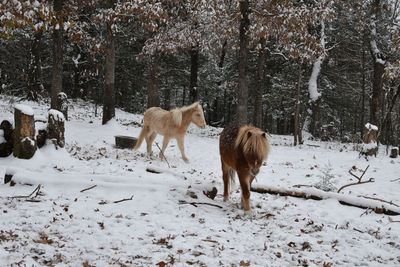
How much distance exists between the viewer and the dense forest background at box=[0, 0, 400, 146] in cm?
1260

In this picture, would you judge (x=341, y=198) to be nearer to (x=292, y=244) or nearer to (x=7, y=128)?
(x=292, y=244)

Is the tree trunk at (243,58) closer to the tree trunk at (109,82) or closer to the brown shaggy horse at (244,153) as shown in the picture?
the tree trunk at (109,82)

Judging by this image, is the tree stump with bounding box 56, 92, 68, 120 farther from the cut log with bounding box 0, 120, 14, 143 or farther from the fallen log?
the fallen log

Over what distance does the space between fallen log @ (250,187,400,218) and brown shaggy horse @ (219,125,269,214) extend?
1267mm

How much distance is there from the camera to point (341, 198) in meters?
6.29

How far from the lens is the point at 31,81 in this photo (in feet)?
65.1

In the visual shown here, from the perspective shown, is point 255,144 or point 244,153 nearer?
point 255,144

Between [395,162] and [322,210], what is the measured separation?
7403mm

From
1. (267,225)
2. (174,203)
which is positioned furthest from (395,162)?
(174,203)

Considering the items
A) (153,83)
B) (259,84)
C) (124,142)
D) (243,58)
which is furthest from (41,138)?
(259,84)

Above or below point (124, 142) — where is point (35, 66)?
above

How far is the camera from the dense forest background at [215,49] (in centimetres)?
1260

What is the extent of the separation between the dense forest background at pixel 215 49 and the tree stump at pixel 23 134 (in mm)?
1764

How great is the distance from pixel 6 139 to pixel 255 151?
6062 millimetres
